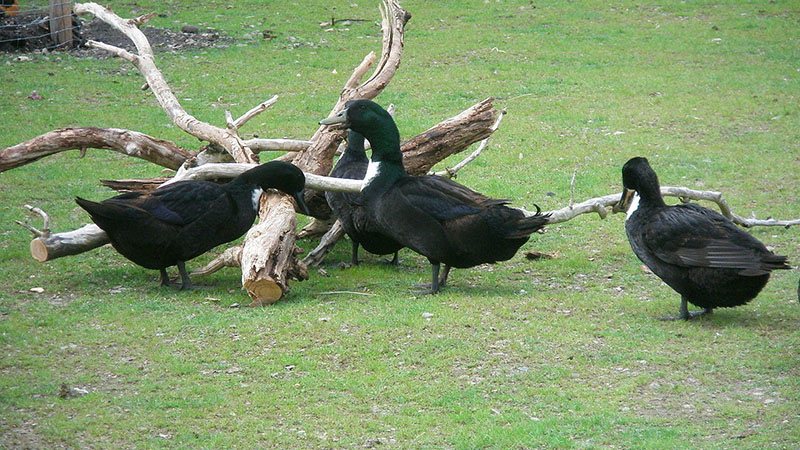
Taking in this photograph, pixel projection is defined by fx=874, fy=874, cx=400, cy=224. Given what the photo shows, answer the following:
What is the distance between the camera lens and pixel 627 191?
26.7ft

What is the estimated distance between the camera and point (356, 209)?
8.84 metres

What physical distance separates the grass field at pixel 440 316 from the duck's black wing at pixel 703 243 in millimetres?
599

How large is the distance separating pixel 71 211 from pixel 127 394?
4.76 meters

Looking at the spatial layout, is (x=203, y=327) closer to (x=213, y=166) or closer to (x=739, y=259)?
(x=213, y=166)

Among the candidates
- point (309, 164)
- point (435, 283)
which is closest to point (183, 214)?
point (309, 164)

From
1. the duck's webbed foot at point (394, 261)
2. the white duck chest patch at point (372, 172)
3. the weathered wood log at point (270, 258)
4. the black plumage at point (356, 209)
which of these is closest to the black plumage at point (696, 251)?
the white duck chest patch at point (372, 172)

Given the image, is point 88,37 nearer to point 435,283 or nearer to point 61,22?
point 61,22

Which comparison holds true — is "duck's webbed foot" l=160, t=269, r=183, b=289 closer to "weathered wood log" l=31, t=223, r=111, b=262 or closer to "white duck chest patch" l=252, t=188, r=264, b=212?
"weathered wood log" l=31, t=223, r=111, b=262

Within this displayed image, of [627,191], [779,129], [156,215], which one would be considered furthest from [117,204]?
[779,129]

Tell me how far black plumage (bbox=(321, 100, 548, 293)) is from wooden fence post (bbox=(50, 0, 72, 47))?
10901mm

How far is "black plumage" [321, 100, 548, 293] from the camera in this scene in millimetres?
7980

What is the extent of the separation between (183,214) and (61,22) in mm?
11435

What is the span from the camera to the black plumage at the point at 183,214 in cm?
779

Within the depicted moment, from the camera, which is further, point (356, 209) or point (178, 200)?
point (356, 209)
